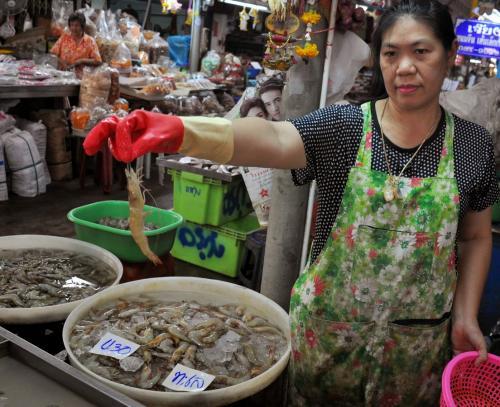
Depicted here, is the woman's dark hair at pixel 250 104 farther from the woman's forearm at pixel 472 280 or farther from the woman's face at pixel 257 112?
the woman's forearm at pixel 472 280

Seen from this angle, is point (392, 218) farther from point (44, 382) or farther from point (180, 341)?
point (44, 382)

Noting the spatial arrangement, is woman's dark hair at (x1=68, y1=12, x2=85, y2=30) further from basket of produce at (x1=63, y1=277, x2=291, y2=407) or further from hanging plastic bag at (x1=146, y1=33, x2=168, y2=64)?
basket of produce at (x1=63, y1=277, x2=291, y2=407)

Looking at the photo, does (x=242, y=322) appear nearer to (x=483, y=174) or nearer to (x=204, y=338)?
(x=204, y=338)

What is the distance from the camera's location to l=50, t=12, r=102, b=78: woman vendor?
796 centimetres

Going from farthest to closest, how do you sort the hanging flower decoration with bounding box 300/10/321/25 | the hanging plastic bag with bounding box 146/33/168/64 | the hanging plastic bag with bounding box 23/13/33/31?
1. the hanging plastic bag with bounding box 146/33/168/64
2. the hanging plastic bag with bounding box 23/13/33/31
3. the hanging flower decoration with bounding box 300/10/321/25

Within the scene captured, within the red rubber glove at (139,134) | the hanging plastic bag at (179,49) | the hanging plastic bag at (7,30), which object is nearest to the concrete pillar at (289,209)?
the red rubber glove at (139,134)

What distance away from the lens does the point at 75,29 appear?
26.2 feet

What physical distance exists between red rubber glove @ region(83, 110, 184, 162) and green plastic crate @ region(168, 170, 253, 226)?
3.03 meters

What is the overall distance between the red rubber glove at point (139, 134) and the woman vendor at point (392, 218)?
155mm

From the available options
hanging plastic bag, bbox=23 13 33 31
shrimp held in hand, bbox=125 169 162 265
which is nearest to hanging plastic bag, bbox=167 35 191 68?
hanging plastic bag, bbox=23 13 33 31

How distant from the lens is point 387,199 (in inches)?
63.6

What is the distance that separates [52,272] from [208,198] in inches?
76.3

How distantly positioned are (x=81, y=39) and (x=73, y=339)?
7061 millimetres

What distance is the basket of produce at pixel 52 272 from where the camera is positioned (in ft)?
7.82
